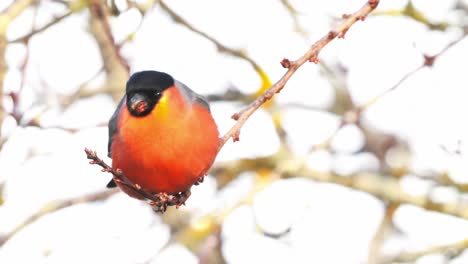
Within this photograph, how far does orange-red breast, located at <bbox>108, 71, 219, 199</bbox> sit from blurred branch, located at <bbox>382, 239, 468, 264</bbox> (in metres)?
2.07

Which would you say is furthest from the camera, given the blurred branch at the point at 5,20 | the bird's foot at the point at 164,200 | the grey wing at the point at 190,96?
the blurred branch at the point at 5,20

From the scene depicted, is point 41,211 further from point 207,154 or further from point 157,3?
point 207,154

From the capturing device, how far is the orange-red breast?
3.59 metres

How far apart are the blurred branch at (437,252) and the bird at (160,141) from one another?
2055 millimetres

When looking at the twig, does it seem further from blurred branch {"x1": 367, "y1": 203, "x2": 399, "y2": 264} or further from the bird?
blurred branch {"x1": 367, "y1": 203, "x2": 399, "y2": 264}

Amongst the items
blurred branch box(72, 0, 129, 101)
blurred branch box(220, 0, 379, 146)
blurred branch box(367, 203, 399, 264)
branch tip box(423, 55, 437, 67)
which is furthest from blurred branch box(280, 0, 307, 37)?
blurred branch box(220, 0, 379, 146)

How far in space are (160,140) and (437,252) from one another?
101 inches

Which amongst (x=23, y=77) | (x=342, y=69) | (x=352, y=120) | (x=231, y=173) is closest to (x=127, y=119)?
(x=23, y=77)

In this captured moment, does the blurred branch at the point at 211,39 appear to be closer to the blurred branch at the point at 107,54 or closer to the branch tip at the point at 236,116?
the blurred branch at the point at 107,54

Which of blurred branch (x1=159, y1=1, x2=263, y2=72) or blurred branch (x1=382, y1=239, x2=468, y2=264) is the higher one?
blurred branch (x1=159, y1=1, x2=263, y2=72)

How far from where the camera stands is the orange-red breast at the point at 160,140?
3592mm

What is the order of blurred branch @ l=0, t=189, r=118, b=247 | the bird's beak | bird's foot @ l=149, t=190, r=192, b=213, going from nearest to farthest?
bird's foot @ l=149, t=190, r=192, b=213 < the bird's beak < blurred branch @ l=0, t=189, r=118, b=247

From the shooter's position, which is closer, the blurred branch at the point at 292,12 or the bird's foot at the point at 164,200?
the bird's foot at the point at 164,200

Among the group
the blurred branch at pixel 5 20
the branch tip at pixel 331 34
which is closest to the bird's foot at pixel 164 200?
the branch tip at pixel 331 34
